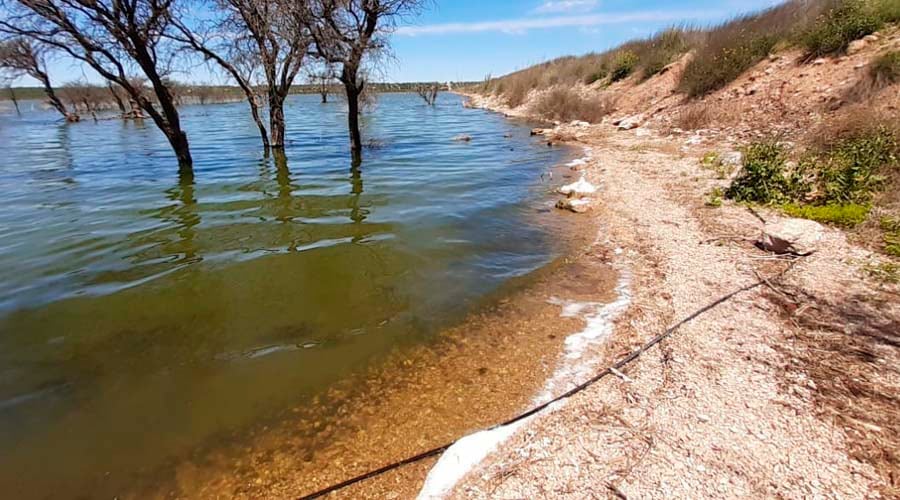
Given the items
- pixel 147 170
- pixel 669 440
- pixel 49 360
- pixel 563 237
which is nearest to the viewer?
pixel 669 440

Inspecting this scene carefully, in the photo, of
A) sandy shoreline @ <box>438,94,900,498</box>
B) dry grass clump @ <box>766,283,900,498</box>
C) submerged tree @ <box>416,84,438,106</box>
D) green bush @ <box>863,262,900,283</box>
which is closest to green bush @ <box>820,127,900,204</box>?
sandy shoreline @ <box>438,94,900,498</box>

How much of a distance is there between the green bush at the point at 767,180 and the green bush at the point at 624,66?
63.8 feet

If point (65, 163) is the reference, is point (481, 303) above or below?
below

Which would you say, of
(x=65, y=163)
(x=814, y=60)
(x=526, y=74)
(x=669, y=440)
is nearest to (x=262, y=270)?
(x=669, y=440)

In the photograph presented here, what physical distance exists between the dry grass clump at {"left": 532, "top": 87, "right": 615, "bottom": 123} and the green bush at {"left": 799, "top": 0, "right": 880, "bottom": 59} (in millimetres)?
8204

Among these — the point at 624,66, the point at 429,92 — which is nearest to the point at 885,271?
the point at 624,66

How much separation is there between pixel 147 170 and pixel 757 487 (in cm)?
1482

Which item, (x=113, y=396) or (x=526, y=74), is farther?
(x=526, y=74)

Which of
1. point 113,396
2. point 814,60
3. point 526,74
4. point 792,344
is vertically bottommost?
point 113,396

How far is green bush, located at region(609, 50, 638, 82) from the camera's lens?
2308cm

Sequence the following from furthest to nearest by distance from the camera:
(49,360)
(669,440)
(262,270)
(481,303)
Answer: (262,270) → (481,303) → (49,360) → (669,440)

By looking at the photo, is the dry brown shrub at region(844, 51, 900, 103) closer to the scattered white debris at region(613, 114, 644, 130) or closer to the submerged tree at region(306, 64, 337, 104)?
the scattered white debris at region(613, 114, 644, 130)

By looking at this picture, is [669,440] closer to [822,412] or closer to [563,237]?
[822,412]

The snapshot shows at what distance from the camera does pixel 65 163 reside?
12.8 metres
